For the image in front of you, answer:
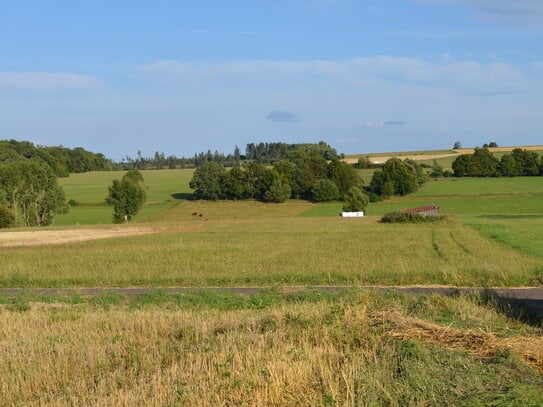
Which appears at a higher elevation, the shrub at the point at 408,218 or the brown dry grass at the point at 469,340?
the brown dry grass at the point at 469,340

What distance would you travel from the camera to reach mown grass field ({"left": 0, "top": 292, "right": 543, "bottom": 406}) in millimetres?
7281

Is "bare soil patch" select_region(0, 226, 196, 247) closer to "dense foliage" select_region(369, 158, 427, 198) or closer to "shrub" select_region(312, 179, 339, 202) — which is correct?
"shrub" select_region(312, 179, 339, 202)

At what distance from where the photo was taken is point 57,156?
172 metres

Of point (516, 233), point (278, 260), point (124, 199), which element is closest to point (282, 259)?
point (278, 260)

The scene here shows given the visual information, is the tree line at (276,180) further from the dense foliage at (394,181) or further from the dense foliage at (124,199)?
the dense foliage at (124,199)

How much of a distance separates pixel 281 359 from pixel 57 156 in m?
174

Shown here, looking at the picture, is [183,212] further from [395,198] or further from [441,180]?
[441,180]

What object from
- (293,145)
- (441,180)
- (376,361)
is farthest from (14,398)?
(293,145)

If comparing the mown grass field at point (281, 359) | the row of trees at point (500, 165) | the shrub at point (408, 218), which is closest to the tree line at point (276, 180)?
the row of trees at point (500, 165)

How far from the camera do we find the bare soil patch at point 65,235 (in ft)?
135

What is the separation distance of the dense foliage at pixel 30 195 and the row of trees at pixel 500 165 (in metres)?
73.5

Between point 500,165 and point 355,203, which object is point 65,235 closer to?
point 355,203

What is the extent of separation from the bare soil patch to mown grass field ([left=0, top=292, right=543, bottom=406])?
97.2ft

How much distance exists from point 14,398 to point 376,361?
184 inches
